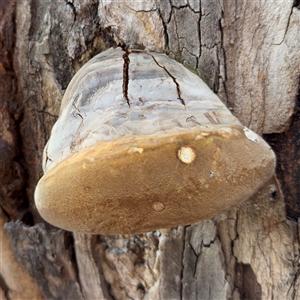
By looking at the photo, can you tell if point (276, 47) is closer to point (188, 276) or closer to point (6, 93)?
point (188, 276)

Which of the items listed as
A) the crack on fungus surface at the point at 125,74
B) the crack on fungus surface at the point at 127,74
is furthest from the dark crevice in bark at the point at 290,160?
the crack on fungus surface at the point at 125,74

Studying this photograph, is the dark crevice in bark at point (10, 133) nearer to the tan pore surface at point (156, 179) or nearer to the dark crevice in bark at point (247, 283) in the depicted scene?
the tan pore surface at point (156, 179)

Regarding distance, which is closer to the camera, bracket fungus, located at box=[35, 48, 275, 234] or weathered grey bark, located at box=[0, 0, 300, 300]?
bracket fungus, located at box=[35, 48, 275, 234]

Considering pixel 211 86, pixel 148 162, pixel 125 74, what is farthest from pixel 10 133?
pixel 148 162

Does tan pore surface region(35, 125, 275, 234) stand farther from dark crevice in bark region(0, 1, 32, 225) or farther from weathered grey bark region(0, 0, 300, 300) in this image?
dark crevice in bark region(0, 1, 32, 225)

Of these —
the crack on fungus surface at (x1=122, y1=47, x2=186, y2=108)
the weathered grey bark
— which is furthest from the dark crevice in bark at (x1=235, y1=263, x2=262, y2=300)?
the crack on fungus surface at (x1=122, y1=47, x2=186, y2=108)

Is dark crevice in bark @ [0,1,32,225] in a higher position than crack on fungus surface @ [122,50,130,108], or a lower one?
lower

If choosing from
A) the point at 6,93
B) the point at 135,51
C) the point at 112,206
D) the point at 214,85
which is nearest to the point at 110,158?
the point at 112,206
